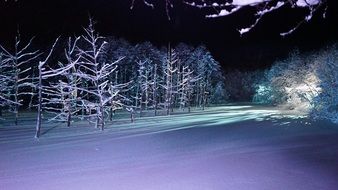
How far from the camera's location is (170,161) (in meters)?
14.2

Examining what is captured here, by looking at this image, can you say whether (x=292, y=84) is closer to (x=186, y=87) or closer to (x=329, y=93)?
(x=186, y=87)

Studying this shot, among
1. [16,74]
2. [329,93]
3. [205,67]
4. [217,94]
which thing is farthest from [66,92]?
[217,94]

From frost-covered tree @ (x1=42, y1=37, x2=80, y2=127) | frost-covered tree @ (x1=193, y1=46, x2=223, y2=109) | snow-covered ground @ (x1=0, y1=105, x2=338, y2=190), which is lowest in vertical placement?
snow-covered ground @ (x1=0, y1=105, x2=338, y2=190)

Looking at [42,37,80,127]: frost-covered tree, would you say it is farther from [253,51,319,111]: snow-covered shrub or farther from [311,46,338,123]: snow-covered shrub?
[253,51,319,111]: snow-covered shrub

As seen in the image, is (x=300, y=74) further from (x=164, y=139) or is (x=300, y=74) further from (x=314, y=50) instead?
(x=164, y=139)

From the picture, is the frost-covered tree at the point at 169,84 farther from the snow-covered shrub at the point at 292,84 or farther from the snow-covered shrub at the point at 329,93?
the snow-covered shrub at the point at 329,93

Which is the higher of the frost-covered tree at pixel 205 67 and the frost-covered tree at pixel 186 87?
the frost-covered tree at pixel 205 67

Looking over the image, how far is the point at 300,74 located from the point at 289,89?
2656mm

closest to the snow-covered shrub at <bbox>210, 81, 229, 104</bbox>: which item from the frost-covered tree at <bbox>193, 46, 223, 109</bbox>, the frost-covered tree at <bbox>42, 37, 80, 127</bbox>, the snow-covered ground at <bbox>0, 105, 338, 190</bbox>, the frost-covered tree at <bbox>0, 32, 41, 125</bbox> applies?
the frost-covered tree at <bbox>193, 46, 223, 109</bbox>

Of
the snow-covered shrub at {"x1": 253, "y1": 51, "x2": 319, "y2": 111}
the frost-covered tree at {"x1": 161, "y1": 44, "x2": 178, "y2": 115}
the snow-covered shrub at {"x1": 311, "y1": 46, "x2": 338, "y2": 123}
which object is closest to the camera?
the snow-covered shrub at {"x1": 311, "y1": 46, "x2": 338, "y2": 123}

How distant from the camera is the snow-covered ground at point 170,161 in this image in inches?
418

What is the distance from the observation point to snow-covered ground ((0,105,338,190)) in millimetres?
10609

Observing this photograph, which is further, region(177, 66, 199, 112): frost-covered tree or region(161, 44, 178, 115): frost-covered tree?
region(177, 66, 199, 112): frost-covered tree

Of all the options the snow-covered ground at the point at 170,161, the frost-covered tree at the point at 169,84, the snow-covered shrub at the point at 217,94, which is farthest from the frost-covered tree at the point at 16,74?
the snow-covered shrub at the point at 217,94
